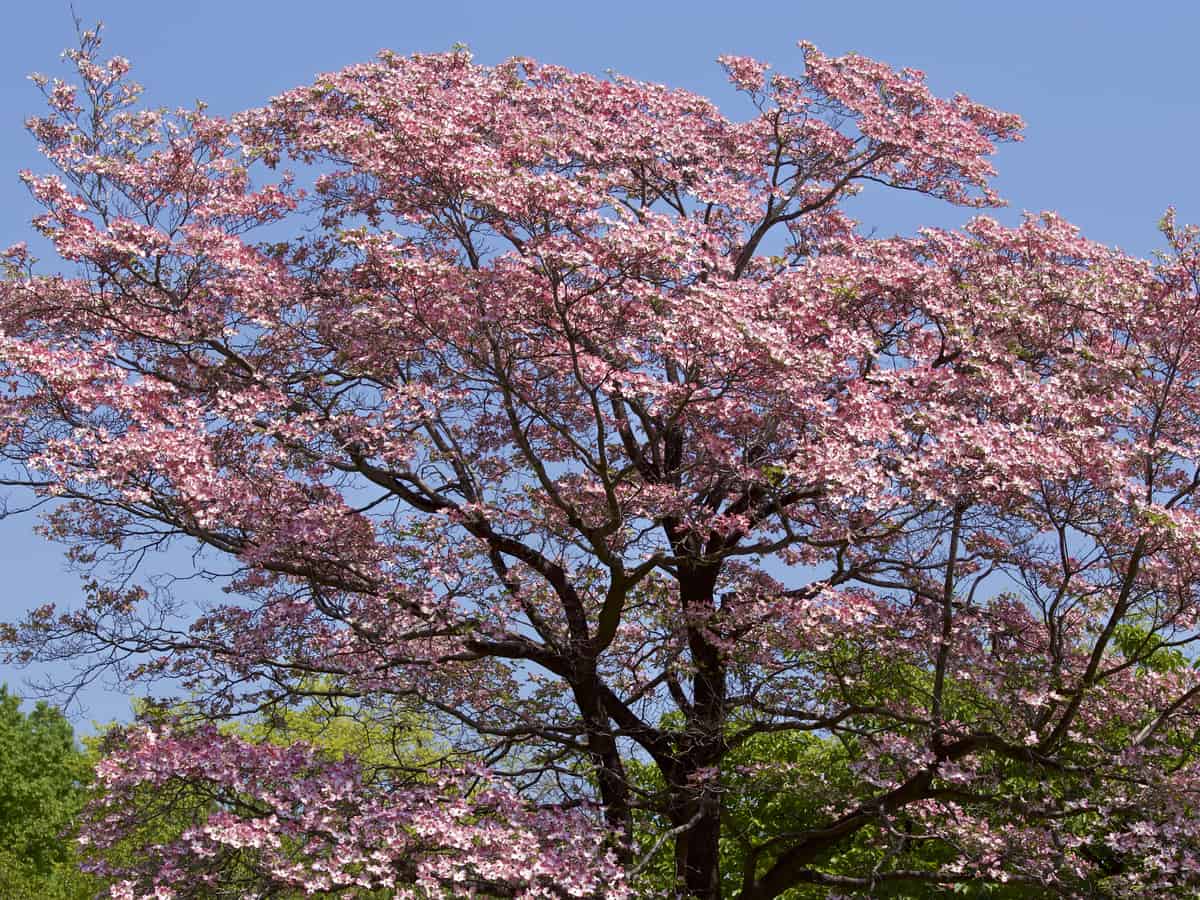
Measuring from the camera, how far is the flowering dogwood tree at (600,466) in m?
10.6

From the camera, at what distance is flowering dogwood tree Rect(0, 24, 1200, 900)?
10.6 meters

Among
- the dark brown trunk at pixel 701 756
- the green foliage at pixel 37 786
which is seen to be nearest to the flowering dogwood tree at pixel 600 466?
the dark brown trunk at pixel 701 756

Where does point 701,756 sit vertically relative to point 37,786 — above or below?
below

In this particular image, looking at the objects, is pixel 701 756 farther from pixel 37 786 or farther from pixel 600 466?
pixel 37 786

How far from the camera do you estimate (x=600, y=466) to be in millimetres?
10938

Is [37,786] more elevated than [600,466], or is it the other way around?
[37,786]

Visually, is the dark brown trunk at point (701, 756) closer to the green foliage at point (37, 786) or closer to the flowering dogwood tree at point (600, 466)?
the flowering dogwood tree at point (600, 466)

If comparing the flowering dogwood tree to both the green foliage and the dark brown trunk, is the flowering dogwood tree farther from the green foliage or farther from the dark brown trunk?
the green foliage

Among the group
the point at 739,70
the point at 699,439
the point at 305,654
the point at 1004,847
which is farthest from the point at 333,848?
the point at 739,70

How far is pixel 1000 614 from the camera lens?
13.1 m

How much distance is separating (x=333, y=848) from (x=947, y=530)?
639cm

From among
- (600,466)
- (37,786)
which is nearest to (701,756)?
(600,466)

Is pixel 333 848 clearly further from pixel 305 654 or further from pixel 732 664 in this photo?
pixel 732 664

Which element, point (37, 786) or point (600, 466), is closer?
point (600, 466)
